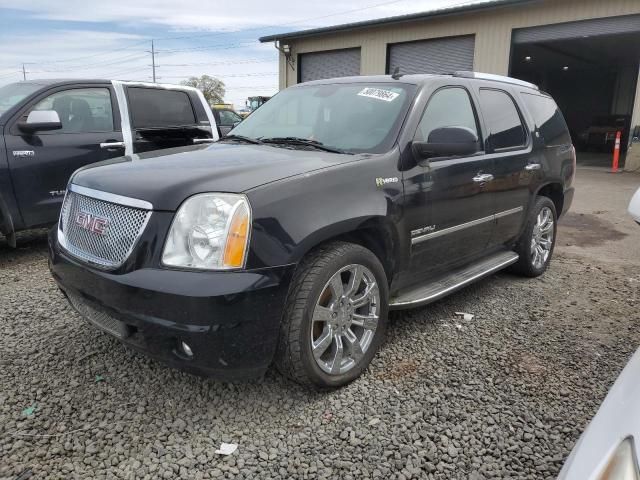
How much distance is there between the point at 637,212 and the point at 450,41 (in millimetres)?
15765

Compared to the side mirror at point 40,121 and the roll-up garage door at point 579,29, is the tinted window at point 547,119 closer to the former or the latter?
the side mirror at point 40,121

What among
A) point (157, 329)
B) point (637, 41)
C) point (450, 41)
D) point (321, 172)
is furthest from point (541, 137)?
point (637, 41)

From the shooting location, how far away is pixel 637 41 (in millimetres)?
18266

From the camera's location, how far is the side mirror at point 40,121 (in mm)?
4910

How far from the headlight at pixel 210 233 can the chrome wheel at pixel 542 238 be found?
3.39 meters

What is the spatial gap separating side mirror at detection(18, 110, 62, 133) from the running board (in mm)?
3780

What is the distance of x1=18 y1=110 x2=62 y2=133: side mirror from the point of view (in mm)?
4910

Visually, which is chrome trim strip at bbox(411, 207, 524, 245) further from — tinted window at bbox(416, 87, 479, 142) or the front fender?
tinted window at bbox(416, 87, 479, 142)

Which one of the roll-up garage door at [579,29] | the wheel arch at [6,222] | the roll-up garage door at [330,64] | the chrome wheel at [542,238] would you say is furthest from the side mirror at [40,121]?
the roll-up garage door at [330,64]

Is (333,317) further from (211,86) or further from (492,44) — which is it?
(211,86)

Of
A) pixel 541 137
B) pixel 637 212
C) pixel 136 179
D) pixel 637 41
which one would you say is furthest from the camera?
pixel 637 41

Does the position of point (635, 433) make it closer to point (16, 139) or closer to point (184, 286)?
point (184, 286)

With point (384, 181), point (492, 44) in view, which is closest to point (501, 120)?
point (384, 181)

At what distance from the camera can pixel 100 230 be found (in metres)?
2.66
